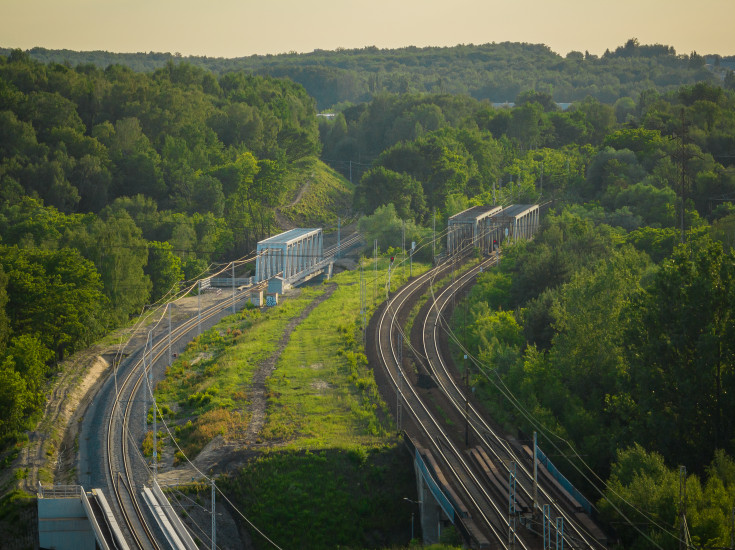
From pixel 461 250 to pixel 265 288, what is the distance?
18141 mm

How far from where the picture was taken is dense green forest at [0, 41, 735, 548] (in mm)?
35188

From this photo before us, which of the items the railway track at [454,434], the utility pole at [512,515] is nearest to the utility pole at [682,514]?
the railway track at [454,434]

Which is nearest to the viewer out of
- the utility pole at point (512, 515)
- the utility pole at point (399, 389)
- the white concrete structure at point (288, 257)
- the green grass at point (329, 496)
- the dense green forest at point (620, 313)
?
the utility pole at point (512, 515)

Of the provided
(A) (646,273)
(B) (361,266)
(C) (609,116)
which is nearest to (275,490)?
(A) (646,273)

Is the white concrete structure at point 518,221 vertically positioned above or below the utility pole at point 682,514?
above

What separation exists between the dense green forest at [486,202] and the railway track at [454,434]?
176 cm

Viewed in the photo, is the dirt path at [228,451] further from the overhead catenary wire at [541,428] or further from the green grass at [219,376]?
the overhead catenary wire at [541,428]

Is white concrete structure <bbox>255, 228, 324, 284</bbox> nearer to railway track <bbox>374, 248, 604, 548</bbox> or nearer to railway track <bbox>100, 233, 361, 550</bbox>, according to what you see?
railway track <bbox>100, 233, 361, 550</bbox>

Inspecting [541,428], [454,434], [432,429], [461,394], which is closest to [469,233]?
[461,394]

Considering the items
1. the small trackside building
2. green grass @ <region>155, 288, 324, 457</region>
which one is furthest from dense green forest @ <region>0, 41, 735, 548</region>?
green grass @ <region>155, 288, 324, 457</region>

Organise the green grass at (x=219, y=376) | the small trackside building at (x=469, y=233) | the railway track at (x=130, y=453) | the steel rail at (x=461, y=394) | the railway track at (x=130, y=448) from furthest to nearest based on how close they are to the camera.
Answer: the small trackside building at (x=469, y=233), the green grass at (x=219, y=376), the railway track at (x=130, y=448), the railway track at (x=130, y=453), the steel rail at (x=461, y=394)

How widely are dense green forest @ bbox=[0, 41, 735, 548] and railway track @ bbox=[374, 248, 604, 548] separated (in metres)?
1.76

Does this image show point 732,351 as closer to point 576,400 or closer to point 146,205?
point 576,400

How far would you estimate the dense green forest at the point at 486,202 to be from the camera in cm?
3519
